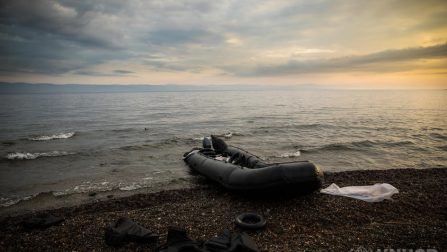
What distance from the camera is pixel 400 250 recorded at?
17.1 feet

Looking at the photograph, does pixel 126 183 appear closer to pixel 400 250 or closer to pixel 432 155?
pixel 400 250

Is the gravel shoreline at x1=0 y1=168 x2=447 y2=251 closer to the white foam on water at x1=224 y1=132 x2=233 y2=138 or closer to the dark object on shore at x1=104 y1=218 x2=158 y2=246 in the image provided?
the dark object on shore at x1=104 y1=218 x2=158 y2=246

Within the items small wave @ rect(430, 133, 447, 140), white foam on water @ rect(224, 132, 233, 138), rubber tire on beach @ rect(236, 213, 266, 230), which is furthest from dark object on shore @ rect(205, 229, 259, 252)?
small wave @ rect(430, 133, 447, 140)

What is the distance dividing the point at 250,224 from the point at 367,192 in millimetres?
4648

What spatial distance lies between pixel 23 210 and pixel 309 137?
64.4ft

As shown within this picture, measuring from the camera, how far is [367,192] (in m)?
8.73

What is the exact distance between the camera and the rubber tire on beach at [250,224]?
6457 mm

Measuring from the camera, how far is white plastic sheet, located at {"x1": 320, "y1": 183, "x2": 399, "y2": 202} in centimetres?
832

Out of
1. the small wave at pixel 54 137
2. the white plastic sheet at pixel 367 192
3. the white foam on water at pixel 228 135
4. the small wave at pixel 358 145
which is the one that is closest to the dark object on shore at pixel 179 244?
the white plastic sheet at pixel 367 192

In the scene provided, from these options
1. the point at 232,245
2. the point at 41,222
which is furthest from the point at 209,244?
the point at 41,222

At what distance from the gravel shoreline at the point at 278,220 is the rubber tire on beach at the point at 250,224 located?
5.8 inches

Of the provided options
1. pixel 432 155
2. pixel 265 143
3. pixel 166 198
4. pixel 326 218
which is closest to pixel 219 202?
pixel 166 198

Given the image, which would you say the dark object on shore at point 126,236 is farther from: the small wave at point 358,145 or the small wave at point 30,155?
the small wave at point 358,145

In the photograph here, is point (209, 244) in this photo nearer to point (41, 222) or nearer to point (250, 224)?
point (250, 224)
